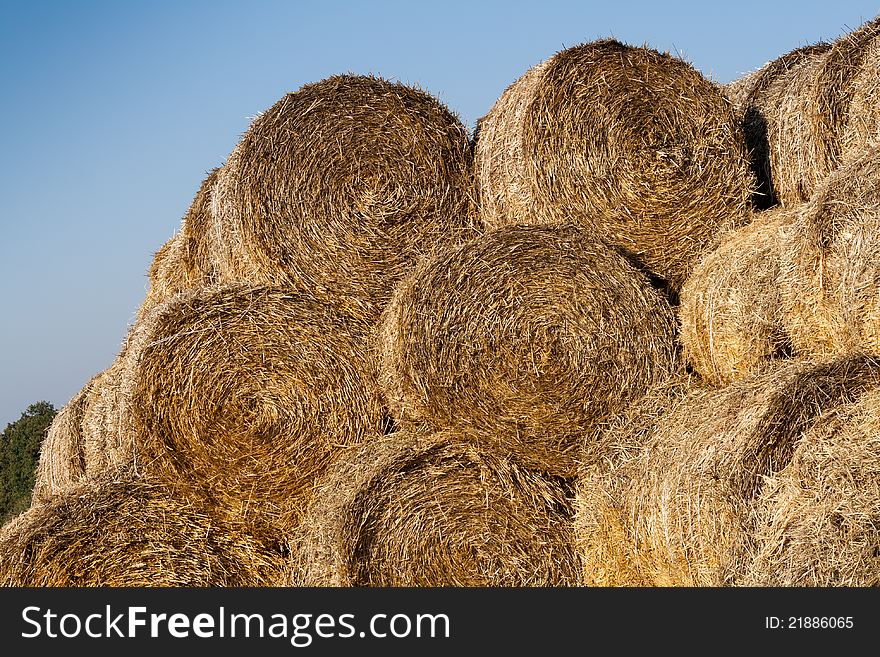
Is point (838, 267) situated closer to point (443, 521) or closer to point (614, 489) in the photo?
point (614, 489)

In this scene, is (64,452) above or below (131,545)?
above

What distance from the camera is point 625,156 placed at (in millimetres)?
5398

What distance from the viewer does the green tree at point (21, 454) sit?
1213 centimetres

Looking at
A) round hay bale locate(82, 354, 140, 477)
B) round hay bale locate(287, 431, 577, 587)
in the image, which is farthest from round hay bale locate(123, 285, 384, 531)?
round hay bale locate(287, 431, 577, 587)

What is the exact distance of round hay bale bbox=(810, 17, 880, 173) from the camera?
16.9 ft

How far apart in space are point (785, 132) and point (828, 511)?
2678 mm

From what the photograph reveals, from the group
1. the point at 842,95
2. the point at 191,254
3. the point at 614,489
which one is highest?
the point at 191,254

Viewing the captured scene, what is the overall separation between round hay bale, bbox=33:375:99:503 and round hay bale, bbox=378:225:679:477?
2771mm

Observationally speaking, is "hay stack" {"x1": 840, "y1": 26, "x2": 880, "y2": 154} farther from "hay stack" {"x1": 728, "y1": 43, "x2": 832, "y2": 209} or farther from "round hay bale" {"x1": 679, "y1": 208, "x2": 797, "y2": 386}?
"round hay bale" {"x1": 679, "y1": 208, "x2": 797, "y2": 386}

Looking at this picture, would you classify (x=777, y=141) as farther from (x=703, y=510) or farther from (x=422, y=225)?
(x=703, y=510)

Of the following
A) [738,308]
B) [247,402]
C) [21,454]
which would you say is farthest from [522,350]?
[21,454]

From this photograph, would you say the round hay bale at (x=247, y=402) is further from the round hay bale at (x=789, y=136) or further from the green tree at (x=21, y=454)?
the green tree at (x=21, y=454)

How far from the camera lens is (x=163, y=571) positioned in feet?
16.3

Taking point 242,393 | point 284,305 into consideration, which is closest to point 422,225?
point 284,305
